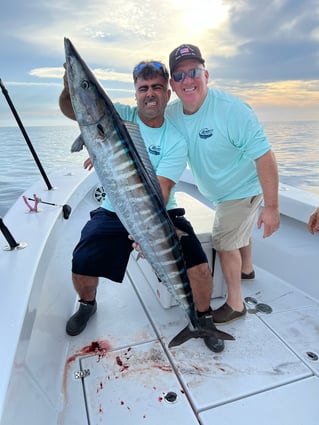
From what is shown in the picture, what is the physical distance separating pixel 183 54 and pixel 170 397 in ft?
6.04

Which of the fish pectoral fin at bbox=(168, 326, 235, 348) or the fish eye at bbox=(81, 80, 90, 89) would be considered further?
the fish pectoral fin at bbox=(168, 326, 235, 348)

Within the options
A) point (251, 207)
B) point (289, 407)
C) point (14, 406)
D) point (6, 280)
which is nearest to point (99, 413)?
point (14, 406)

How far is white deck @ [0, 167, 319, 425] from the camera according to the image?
1.40 metres

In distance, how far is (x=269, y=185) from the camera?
71.5 inches

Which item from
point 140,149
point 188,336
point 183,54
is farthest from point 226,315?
point 183,54

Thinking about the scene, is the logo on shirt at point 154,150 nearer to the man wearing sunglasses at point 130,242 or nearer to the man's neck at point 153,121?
the man wearing sunglasses at point 130,242

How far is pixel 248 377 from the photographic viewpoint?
5.37 ft

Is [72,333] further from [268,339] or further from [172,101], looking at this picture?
[172,101]

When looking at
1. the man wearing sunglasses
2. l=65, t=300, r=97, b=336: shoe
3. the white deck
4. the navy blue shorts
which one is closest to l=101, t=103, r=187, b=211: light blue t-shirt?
the man wearing sunglasses

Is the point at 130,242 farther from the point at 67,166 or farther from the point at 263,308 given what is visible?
the point at 67,166

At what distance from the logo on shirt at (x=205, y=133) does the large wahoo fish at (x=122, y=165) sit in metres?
0.65

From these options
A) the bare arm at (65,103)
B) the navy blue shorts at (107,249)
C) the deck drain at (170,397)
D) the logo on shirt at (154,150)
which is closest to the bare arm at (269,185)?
the navy blue shorts at (107,249)

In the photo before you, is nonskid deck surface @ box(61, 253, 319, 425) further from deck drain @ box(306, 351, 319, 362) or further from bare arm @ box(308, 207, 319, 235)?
bare arm @ box(308, 207, 319, 235)

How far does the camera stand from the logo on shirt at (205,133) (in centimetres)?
188
